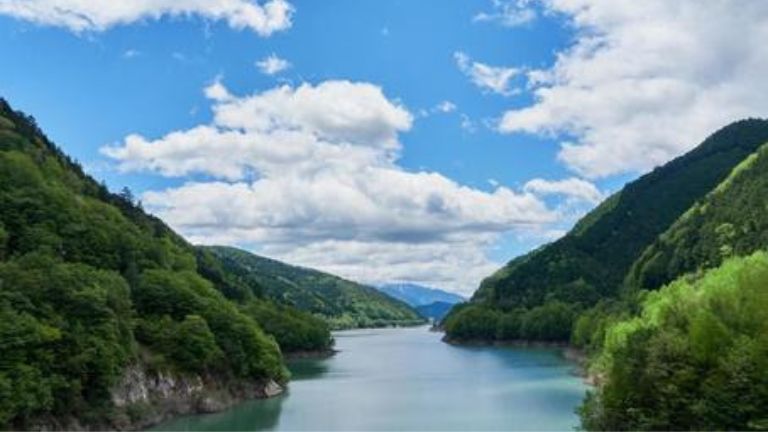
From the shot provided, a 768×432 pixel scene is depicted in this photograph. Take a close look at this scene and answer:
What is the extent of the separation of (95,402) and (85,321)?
22.2ft

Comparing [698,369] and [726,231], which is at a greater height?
[726,231]

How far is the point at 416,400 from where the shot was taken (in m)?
97.4

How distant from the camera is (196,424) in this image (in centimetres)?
7875

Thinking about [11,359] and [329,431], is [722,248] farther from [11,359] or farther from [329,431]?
[11,359]

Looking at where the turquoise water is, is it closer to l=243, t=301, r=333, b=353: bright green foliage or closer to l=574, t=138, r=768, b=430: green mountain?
l=574, t=138, r=768, b=430: green mountain

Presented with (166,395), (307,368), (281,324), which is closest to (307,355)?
(281,324)

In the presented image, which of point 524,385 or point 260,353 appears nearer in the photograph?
point 260,353

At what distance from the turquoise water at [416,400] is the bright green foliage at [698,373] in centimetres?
1390

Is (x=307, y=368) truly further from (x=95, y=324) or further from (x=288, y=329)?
(x=95, y=324)

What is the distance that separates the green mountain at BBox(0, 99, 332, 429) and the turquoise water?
449 cm

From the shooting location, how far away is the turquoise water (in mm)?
76875

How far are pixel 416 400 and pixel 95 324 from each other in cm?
3736

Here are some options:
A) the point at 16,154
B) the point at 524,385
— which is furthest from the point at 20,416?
the point at 524,385

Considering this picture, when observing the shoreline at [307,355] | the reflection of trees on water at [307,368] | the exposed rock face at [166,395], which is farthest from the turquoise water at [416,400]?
the shoreline at [307,355]
